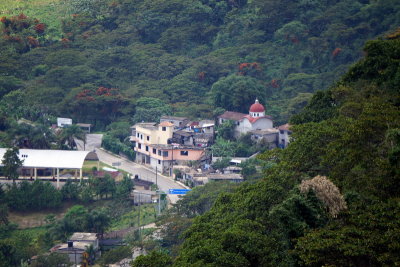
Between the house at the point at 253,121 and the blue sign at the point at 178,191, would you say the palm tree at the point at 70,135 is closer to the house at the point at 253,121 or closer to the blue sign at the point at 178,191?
the blue sign at the point at 178,191

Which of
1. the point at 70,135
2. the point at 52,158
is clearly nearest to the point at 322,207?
the point at 52,158

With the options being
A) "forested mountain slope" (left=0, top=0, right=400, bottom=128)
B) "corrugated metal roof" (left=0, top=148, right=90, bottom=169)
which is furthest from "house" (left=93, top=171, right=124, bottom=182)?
"forested mountain slope" (left=0, top=0, right=400, bottom=128)

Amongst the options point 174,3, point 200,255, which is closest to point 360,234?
point 200,255

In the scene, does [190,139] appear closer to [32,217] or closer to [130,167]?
[130,167]

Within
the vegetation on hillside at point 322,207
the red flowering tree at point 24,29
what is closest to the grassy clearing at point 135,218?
the vegetation on hillside at point 322,207

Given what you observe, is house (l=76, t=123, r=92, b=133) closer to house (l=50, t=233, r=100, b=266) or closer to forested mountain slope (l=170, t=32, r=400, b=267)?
house (l=50, t=233, r=100, b=266)

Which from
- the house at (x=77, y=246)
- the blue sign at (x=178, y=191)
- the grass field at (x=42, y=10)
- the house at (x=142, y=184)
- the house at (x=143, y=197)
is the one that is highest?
the grass field at (x=42, y=10)
